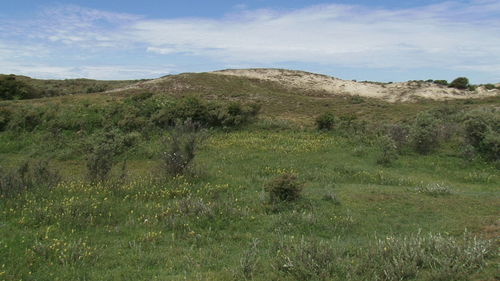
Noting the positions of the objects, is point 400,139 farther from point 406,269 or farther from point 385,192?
point 406,269

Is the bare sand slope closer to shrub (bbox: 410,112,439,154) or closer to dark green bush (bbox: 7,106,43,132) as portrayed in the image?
shrub (bbox: 410,112,439,154)

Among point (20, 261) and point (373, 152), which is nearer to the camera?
point (20, 261)

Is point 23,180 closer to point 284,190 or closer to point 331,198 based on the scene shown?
point 284,190

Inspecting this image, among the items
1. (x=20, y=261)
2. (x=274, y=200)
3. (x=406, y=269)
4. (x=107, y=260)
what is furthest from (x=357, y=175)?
(x=20, y=261)

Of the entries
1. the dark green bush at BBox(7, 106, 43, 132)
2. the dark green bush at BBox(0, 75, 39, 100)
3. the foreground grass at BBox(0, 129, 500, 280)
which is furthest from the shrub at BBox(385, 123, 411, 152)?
the dark green bush at BBox(0, 75, 39, 100)

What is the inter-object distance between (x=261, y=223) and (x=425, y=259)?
3263 mm

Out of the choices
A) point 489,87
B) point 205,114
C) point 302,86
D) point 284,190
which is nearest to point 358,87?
point 302,86

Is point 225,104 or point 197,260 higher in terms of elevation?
point 225,104

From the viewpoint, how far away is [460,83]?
50.2 metres

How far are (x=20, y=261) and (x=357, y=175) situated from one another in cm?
1021

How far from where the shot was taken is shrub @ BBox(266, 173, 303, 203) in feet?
29.8

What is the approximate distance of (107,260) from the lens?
5887 millimetres

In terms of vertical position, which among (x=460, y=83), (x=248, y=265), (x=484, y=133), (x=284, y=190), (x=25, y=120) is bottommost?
(x=248, y=265)

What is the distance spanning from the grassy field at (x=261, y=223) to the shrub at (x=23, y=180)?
31 centimetres
